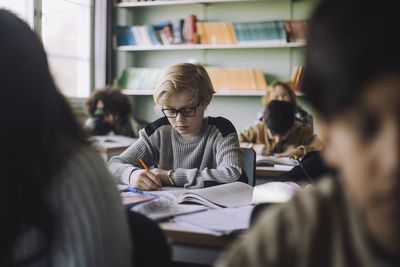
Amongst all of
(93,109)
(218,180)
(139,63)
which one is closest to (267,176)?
(218,180)

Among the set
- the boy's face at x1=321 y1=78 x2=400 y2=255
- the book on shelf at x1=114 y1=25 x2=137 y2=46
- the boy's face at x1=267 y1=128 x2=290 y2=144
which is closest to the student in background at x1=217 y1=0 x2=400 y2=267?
the boy's face at x1=321 y1=78 x2=400 y2=255

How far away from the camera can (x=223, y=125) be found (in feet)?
6.96

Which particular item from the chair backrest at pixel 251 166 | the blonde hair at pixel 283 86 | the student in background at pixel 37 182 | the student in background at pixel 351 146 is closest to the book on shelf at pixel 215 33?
the blonde hair at pixel 283 86

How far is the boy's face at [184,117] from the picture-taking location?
2.01 metres

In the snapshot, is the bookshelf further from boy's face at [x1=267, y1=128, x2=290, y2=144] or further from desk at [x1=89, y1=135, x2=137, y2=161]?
boy's face at [x1=267, y1=128, x2=290, y2=144]

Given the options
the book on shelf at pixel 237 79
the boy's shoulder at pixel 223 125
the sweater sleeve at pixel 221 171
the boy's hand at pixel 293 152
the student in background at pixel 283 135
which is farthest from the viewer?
the book on shelf at pixel 237 79

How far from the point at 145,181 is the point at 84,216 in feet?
3.17

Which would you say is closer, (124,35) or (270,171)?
(270,171)

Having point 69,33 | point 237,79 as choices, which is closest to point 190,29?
point 237,79

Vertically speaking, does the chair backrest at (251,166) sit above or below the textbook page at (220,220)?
below

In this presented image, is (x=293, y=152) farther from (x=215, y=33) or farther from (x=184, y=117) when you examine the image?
(x=215, y=33)

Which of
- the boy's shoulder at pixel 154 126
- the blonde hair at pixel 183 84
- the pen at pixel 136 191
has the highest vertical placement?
the blonde hair at pixel 183 84

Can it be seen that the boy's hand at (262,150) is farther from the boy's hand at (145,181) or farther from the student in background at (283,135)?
the boy's hand at (145,181)

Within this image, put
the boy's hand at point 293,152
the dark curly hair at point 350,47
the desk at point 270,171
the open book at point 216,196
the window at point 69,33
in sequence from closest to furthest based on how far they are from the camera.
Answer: the dark curly hair at point 350,47
the open book at point 216,196
the desk at point 270,171
the boy's hand at point 293,152
the window at point 69,33
